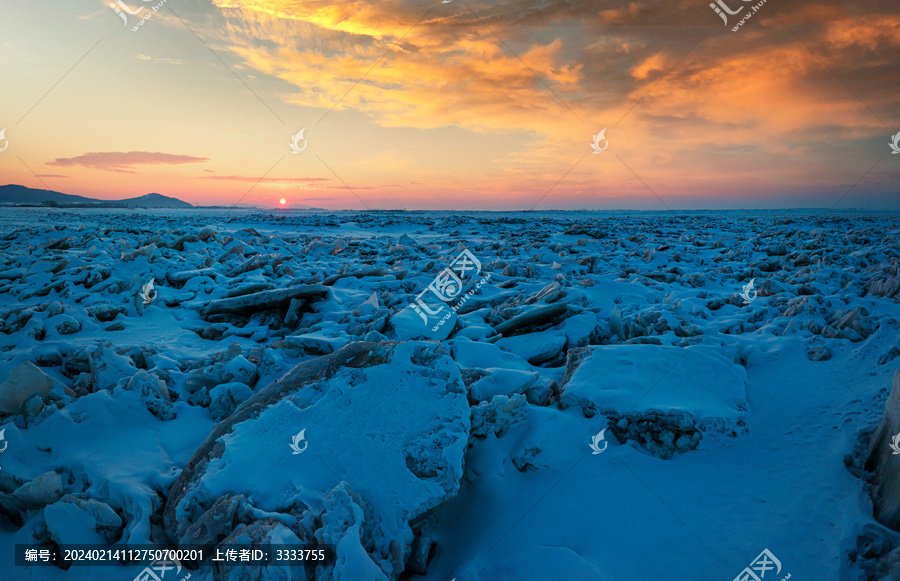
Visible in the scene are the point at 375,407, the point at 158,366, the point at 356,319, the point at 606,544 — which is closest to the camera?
the point at 606,544

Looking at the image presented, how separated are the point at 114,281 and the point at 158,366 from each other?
3.34 meters

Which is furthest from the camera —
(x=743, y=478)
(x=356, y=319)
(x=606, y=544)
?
(x=356, y=319)

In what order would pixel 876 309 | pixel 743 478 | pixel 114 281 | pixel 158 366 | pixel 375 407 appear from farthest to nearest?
pixel 114 281 < pixel 876 309 < pixel 158 366 < pixel 375 407 < pixel 743 478

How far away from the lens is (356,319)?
15.2 ft

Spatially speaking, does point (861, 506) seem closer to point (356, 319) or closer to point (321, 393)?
point (321, 393)

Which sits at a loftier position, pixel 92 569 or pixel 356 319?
pixel 356 319

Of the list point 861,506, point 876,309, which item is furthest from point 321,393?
point 876,309

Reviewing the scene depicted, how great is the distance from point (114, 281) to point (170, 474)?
15.9 feet

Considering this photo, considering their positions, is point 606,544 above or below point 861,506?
below

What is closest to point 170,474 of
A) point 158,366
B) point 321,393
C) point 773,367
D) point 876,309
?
point 321,393

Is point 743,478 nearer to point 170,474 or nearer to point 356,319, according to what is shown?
point 170,474

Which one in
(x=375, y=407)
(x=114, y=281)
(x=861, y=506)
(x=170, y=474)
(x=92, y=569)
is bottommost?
(x=92, y=569)

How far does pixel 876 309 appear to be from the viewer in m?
4.29

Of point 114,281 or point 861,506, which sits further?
point 114,281
